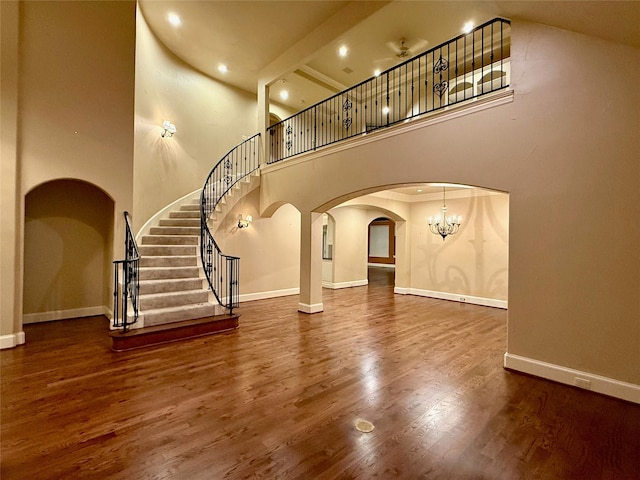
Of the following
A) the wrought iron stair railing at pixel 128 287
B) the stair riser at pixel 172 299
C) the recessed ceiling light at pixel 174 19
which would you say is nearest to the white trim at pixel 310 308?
the stair riser at pixel 172 299

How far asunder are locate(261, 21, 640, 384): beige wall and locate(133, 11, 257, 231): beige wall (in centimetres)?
601

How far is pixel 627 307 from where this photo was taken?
2.92 meters

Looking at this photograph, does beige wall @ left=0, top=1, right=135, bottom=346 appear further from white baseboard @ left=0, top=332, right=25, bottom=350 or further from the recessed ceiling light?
the recessed ceiling light

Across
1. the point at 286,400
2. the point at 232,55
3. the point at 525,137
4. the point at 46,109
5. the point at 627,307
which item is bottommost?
the point at 286,400

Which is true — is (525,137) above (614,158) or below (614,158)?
above

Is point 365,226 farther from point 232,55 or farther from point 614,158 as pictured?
point 614,158

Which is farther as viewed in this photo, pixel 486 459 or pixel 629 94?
pixel 629 94

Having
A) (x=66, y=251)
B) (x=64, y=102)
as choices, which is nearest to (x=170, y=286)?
(x=66, y=251)

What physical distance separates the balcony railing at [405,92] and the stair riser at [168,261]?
10.5ft

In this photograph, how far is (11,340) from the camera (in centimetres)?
426

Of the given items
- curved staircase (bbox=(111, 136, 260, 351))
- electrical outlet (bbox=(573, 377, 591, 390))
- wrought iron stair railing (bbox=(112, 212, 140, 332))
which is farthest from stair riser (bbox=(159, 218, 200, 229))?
electrical outlet (bbox=(573, 377, 591, 390))

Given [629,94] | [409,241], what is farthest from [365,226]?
[629,94]

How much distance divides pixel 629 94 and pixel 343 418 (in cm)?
412

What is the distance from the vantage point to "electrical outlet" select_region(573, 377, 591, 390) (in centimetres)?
310
